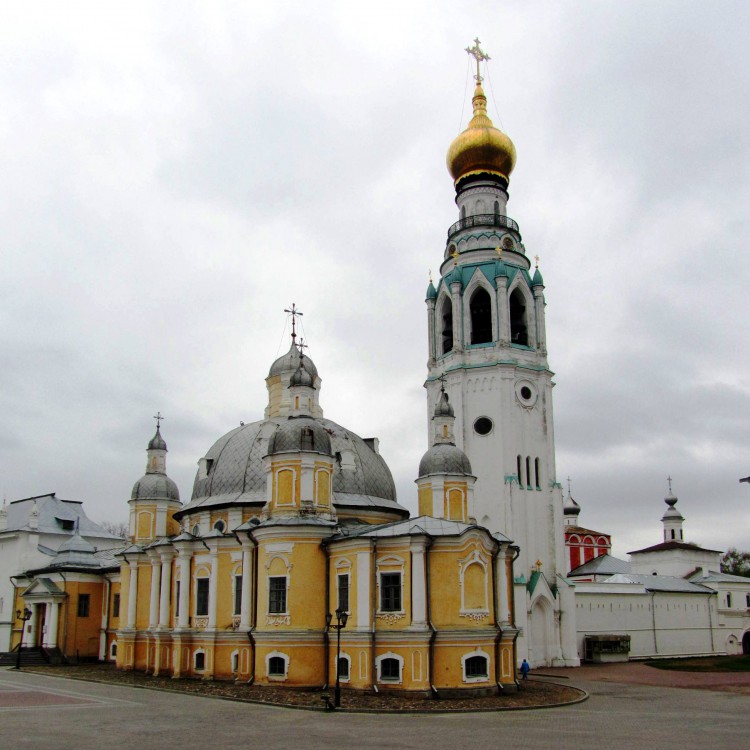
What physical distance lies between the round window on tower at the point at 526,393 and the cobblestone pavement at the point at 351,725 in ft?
62.8

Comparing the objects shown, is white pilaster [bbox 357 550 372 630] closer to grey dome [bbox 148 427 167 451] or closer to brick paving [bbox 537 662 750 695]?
brick paving [bbox 537 662 750 695]

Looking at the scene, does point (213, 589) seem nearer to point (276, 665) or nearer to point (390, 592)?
point (276, 665)

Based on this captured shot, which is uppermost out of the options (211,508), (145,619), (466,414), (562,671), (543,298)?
(543,298)

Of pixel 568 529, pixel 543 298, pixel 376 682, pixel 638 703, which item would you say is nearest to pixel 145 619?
pixel 376 682

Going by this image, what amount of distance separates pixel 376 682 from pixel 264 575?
5566 mm

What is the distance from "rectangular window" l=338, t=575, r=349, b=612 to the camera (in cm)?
2958

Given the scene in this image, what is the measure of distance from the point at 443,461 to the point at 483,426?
8566 mm

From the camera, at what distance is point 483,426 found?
44438 mm

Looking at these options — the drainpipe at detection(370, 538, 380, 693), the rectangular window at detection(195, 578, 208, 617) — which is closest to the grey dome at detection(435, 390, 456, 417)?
the drainpipe at detection(370, 538, 380, 693)

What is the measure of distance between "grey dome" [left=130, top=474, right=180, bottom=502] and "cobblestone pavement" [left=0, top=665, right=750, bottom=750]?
57.9 feet

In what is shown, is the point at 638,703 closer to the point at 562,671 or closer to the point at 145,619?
the point at 562,671

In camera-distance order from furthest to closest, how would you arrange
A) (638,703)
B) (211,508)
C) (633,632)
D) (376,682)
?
(633,632) < (211,508) < (376,682) < (638,703)

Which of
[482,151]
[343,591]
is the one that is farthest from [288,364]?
[482,151]

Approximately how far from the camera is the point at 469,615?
28234 millimetres
